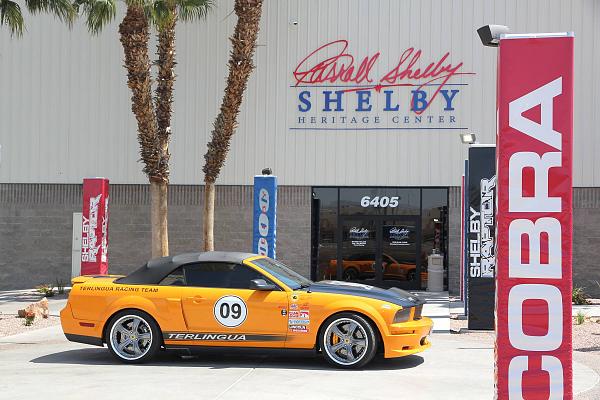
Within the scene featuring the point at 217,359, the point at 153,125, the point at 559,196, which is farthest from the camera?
the point at 153,125

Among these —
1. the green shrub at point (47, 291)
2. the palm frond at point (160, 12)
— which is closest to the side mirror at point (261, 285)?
the palm frond at point (160, 12)

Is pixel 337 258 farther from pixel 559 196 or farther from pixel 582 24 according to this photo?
pixel 559 196

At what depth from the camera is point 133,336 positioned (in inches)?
401

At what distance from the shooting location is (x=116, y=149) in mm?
24328

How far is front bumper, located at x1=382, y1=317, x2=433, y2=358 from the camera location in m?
9.59

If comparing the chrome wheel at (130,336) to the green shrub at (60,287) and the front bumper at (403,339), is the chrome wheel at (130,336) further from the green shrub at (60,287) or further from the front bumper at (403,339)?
the green shrub at (60,287)

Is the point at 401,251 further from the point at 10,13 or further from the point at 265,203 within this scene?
the point at 10,13

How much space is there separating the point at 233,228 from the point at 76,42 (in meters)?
7.17

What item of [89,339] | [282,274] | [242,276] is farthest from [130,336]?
[282,274]

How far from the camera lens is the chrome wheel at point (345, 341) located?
31.6ft

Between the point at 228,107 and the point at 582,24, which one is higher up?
the point at 582,24

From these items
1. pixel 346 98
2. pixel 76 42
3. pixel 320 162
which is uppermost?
pixel 76 42

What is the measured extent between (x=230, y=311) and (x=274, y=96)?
14.4 meters

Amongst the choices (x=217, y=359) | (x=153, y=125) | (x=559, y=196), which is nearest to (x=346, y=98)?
(x=153, y=125)
